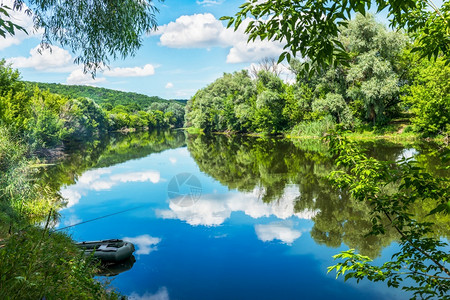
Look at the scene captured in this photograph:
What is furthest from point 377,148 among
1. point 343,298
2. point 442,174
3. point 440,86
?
point 343,298

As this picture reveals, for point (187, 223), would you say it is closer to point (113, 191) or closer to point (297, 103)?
point (113, 191)

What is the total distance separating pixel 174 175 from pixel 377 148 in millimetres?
17107

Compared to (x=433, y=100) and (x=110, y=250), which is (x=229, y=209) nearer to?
(x=110, y=250)

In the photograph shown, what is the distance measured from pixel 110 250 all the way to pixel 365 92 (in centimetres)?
3090

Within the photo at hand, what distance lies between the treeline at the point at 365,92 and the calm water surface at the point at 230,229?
387 inches

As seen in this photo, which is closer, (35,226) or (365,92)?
(35,226)

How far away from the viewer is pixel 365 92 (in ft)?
105

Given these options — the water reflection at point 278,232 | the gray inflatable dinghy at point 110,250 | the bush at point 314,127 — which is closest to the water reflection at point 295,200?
the water reflection at point 278,232

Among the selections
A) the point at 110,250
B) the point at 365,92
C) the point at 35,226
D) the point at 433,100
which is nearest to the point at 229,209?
the point at 110,250

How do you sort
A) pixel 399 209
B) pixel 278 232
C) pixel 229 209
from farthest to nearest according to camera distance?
pixel 229 209 → pixel 278 232 → pixel 399 209

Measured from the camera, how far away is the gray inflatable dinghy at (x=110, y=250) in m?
8.68

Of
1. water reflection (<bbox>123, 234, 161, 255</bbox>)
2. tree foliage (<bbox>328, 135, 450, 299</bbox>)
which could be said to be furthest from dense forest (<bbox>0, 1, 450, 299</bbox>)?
water reflection (<bbox>123, 234, 161, 255</bbox>)

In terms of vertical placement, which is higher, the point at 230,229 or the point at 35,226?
the point at 35,226

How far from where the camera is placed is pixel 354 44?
33562mm
